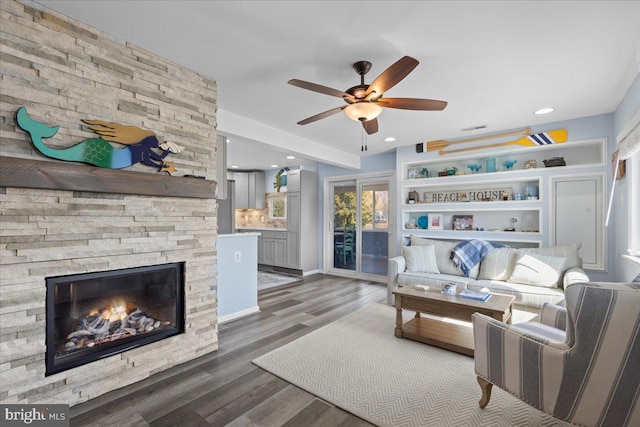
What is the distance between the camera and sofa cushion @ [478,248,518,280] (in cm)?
379

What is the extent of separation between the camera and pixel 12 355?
5.68ft

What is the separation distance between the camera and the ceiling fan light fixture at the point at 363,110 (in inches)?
96.1

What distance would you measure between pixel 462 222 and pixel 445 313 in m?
2.36

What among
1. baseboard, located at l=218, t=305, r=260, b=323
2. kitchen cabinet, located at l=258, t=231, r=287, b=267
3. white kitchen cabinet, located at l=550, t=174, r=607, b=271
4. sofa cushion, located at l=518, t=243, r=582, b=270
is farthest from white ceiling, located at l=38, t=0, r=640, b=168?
kitchen cabinet, located at l=258, t=231, r=287, b=267

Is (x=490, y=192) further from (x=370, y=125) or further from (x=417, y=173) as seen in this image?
(x=370, y=125)

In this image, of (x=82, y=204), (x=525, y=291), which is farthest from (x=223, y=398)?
(x=525, y=291)

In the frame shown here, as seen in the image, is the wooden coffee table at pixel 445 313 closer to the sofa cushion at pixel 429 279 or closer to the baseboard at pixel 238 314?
the sofa cushion at pixel 429 279

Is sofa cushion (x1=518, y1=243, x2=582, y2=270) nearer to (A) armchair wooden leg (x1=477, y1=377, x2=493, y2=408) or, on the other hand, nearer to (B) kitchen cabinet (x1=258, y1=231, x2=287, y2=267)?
(A) armchair wooden leg (x1=477, y1=377, x2=493, y2=408)

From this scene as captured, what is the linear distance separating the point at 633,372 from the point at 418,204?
378 centimetres

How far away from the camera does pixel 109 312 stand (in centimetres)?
226

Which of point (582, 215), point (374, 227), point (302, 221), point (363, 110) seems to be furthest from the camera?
point (302, 221)

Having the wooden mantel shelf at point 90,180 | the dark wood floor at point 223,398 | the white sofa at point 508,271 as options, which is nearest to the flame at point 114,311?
the dark wood floor at point 223,398

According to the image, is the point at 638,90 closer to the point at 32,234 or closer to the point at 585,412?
the point at 585,412

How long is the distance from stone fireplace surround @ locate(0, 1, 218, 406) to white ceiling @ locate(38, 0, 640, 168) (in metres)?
0.20
